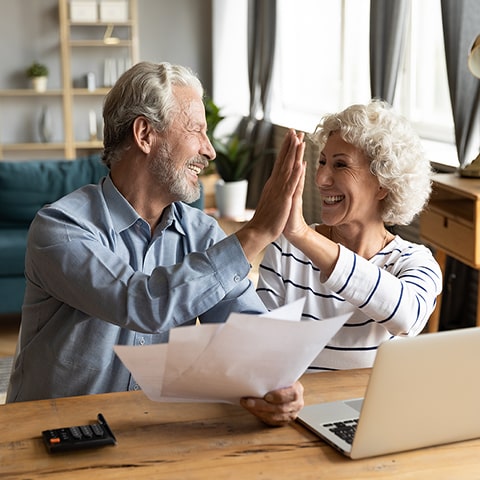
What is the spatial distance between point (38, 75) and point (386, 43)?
165 inches

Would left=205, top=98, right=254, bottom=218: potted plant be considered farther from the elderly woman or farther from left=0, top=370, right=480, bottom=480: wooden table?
left=0, top=370, right=480, bottom=480: wooden table

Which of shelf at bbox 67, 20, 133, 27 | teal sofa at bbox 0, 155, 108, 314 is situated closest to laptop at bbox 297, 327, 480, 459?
teal sofa at bbox 0, 155, 108, 314

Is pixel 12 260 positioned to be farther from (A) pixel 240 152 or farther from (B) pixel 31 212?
(A) pixel 240 152

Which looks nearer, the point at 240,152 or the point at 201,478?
the point at 201,478

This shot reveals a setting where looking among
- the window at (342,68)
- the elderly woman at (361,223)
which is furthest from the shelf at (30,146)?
the elderly woman at (361,223)

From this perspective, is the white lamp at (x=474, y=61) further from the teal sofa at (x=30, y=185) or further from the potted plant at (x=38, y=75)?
the potted plant at (x=38, y=75)

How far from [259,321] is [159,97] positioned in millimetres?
698

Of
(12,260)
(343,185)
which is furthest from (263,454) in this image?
(12,260)

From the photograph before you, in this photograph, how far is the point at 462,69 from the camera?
3992 mm

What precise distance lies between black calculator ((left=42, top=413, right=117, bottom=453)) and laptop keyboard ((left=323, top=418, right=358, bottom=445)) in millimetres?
365

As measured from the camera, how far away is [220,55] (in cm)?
846

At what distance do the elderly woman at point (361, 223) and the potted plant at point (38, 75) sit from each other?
6.17m

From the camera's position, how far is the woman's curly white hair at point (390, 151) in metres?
2.16

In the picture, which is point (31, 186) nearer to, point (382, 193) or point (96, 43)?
point (382, 193)
